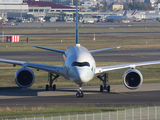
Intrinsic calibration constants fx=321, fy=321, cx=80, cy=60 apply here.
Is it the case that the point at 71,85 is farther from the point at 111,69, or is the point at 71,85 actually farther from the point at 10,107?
the point at 10,107

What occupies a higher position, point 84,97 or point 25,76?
point 25,76

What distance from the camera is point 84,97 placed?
31.4m

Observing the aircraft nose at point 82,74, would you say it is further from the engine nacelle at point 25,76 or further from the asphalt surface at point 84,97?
the engine nacelle at point 25,76

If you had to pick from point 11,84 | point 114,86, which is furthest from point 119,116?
point 11,84

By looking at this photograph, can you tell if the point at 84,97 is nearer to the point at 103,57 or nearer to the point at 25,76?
the point at 25,76

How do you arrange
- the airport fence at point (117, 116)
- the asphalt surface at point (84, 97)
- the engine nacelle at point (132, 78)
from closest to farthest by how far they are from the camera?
1. the airport fence at point (117, 116)
2. the asphalt surface at point (84, 97)
3. the engine nacelle at point (132, 78)

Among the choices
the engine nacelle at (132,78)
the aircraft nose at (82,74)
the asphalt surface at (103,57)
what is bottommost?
the asphalt surface at (103,57)

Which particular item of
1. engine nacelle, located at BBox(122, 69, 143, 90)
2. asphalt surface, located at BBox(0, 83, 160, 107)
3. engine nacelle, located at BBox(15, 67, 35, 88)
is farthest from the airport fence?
engine nacelle, located at BBox(15, 67, 35, 88)

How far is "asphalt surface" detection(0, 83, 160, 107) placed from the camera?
28766mm

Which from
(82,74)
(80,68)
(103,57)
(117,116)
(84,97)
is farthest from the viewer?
(103,57)

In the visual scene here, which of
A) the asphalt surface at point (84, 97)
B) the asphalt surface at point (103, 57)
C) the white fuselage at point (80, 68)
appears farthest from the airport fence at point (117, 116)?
the asphalt surface at point (103, 57)

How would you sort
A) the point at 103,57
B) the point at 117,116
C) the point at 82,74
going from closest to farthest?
the point at 117,116 → the point at 82,74 → the point at 103,57

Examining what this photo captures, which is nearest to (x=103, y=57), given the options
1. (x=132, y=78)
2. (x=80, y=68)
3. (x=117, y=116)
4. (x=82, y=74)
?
(x=132, y=78)

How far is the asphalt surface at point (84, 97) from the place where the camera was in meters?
28.8
